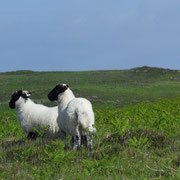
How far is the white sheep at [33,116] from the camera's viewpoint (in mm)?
9492

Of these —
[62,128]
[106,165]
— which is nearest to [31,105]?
[62,128]

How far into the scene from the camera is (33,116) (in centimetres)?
1005

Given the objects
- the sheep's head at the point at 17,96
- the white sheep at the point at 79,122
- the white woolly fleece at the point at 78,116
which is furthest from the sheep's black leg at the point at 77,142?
the sheep's head at the point at 17,96

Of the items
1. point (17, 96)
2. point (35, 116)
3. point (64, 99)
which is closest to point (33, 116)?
point (35, 116)

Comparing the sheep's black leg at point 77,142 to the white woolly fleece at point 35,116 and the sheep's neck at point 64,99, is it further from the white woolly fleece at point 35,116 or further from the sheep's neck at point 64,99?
the white woolly fleece at point 35,116

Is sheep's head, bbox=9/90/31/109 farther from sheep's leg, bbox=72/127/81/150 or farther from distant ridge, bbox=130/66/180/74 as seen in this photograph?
distant ridge, bbox=130/66/180/74

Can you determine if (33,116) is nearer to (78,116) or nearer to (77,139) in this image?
(77,139)

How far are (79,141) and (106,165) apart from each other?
6.93 ft

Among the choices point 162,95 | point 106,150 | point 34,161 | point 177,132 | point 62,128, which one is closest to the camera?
point 34,161

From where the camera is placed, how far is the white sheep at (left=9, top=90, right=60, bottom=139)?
949cm

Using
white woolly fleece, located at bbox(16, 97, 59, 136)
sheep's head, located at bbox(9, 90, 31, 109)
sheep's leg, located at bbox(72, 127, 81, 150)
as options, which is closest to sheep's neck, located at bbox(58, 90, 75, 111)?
sheep's leg, located at bbox(72, 127, 81, 150)

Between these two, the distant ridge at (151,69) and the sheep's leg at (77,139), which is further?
the distant ridge at (151,69)

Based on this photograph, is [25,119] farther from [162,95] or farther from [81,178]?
[162,95]

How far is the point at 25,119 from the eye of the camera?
1019 cm
